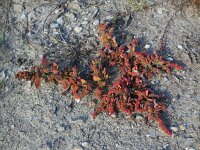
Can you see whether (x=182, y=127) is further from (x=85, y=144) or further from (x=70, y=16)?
(x=70, y=16)

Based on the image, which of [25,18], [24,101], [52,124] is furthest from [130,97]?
[25,18]

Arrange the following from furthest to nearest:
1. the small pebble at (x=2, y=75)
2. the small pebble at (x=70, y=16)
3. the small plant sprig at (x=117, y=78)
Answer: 1. the small pebble at (x=70, y=16)
2. the small pebble at (x=2, y=75)
3. the small plant sprig at (x=117, y=78)

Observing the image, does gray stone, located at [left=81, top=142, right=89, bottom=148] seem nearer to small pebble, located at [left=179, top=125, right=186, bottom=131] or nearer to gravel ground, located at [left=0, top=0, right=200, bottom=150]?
gravel ground, located at [left=0, top=0, right=200, bottom=150]

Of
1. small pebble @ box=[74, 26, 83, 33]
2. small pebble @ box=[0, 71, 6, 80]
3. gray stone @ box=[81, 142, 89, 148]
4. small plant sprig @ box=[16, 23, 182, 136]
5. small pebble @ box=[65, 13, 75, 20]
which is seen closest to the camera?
gray stone @ box=[81, 142, 89, 148]

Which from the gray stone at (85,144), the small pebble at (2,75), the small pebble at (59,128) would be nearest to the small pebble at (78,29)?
the small pebble at (2,75)

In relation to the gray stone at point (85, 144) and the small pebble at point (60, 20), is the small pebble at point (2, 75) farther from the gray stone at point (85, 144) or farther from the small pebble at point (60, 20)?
the gray stone at point (85, 144)

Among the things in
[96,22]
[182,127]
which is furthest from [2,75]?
[182,127]

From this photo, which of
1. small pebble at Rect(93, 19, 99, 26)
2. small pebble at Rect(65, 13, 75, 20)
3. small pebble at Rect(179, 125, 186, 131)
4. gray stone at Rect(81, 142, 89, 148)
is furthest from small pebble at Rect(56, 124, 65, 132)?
small pebble at Rect(65, 13, 75, 20)
